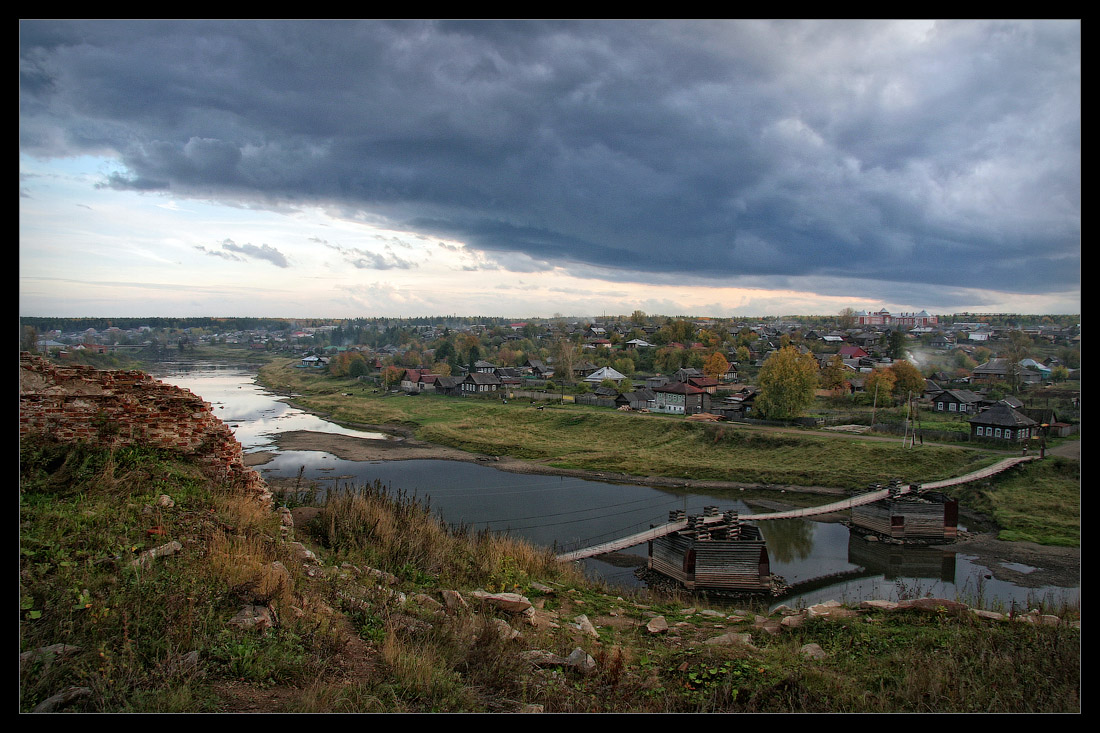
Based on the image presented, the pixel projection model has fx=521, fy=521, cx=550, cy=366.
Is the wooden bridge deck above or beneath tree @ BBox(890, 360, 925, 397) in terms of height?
beneath

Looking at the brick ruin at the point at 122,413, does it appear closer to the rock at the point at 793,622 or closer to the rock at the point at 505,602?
the rock at the point at 505,602

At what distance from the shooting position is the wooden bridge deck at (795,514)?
1546 centimetres

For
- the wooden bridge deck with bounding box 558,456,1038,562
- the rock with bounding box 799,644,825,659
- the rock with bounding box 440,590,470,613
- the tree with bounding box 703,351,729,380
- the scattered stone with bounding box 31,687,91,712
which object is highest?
the tree with bounding box 703,351,729,380

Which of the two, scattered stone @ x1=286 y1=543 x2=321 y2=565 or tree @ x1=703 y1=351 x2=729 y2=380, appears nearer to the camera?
scattered stone @ x1=286 y1=543 x2=321 y2=565

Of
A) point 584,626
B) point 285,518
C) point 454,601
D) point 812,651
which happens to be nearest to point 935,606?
point 812,651

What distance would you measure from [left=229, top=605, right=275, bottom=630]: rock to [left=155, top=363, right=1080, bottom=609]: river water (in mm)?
6948

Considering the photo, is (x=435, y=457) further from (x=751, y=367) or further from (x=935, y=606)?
(x=751, y=367)

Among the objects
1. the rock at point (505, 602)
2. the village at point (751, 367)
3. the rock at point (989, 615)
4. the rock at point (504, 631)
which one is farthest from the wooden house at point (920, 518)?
the rock at point (504, 631)

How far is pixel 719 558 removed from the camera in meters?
15.4

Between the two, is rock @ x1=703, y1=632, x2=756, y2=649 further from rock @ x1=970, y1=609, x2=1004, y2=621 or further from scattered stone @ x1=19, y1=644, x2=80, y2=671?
scattered stone @ x1=19, y1=644, x2=80, y2=671

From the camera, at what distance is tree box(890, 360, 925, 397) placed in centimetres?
4185

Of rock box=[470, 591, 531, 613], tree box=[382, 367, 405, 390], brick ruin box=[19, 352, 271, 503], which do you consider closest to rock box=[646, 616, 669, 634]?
rock box=[470, 591, 531, 613]

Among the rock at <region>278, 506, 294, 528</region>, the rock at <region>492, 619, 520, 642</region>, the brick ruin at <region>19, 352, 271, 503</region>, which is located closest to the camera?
the rock at <region>492, 619, 520, 642</region>

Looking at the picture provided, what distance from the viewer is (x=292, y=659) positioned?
411cm
